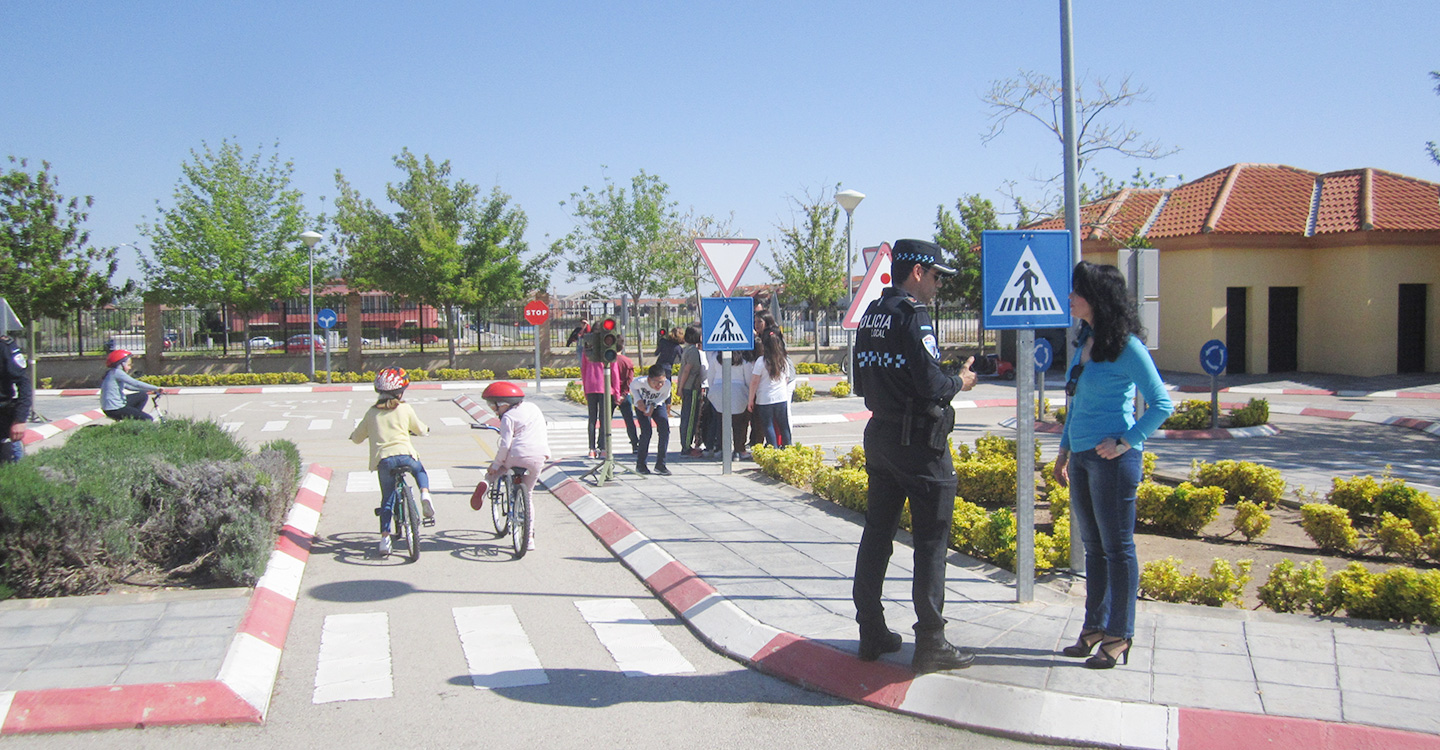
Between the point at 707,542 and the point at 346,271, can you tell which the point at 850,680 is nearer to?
the point at 707,542

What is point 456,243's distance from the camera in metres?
33.4

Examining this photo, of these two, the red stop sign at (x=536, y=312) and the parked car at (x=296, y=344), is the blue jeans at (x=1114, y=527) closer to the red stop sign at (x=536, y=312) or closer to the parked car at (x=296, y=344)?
the red stop sign at (x=536, y=312)

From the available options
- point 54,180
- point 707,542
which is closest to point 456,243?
point 54,180

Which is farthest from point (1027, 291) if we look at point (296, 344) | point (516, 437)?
point (296, 344)

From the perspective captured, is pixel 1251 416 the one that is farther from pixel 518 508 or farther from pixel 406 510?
pixel 406 510

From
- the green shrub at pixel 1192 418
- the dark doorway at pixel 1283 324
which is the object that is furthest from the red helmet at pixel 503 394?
the dark doorway at pixel 1283 324

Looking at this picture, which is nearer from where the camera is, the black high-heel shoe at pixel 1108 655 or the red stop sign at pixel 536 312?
the black high-heel shoe at pixel 1108 655

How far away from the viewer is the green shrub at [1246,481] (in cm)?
870

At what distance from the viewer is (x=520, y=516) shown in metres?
7.81

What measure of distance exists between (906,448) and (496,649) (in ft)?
8.52

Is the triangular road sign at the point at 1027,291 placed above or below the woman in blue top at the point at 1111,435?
above

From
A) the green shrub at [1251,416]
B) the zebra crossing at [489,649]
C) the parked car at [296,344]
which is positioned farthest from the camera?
the parked car at [296,344]

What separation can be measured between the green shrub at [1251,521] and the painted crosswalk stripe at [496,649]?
531 cm

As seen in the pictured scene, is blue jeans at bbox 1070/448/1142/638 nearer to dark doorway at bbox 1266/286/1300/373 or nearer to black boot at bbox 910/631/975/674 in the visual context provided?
black boot at bbox 910/631/975/674
